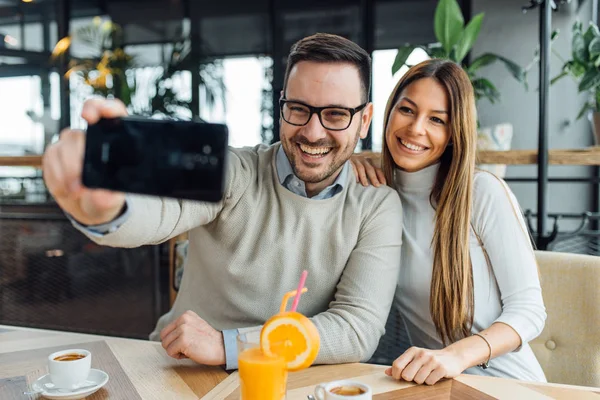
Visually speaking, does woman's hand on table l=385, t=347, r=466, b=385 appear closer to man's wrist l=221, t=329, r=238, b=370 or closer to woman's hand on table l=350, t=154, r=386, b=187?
man's wrist l=221, t=329, r=238, b=370

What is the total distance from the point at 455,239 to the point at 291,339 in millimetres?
783

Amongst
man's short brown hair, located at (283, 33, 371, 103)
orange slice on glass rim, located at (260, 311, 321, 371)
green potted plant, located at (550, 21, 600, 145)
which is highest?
green potted plant, located at (550, 21, 600, 145)

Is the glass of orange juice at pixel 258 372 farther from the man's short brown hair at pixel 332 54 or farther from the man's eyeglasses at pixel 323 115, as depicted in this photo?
the man's short brown hair at pixel 332 54

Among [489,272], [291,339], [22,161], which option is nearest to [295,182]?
[489,272]

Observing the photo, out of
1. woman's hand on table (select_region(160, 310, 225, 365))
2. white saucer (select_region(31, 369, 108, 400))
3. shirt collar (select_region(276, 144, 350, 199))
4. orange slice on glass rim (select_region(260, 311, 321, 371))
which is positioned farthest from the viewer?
shirt collar (select_region(276, 144, 350, 199))

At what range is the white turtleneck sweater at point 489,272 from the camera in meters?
1.48

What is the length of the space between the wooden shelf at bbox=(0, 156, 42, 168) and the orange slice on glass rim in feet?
7.08

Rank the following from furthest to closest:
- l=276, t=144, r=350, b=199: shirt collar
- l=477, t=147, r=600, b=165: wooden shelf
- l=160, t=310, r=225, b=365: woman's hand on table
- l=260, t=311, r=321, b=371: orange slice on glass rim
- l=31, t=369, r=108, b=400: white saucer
A: l=477, t=147, r=600, b=165: wooden shelf → l=276, t=144, r=350, b=199: shirt collar → l=160, t=310, r=225, b=365: woman's hand on table → l=31, t=369, r=108, b=400: white saucer → l=260, t=311, r=321, b=371: orange slice on glass rim

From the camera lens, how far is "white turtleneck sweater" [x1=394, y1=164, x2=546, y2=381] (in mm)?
1483

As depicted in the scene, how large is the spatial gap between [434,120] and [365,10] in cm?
380

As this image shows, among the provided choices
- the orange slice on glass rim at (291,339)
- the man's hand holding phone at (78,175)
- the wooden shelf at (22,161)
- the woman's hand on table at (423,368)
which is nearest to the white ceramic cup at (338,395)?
the orange slice on glass rim at (291,339)

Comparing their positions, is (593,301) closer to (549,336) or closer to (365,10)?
(549,336)

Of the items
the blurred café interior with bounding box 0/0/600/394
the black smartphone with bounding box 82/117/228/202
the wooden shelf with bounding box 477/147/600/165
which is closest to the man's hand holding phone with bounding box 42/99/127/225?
the black smartphone with bounding box 82/117/228/202

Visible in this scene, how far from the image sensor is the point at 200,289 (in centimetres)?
158
